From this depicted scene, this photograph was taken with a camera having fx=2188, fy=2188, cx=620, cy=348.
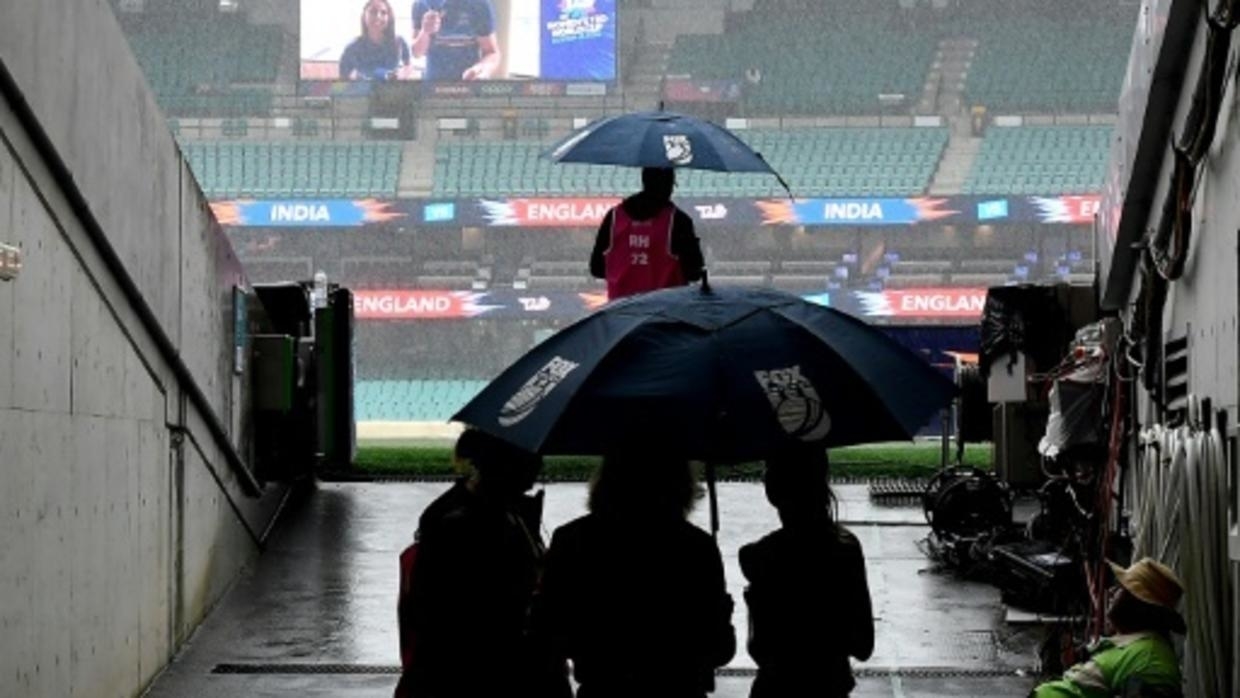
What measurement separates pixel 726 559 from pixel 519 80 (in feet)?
138

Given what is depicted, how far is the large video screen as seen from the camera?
52.8m

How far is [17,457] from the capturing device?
20.8 feet

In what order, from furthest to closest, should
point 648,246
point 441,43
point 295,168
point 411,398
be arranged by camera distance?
point 441,43 → point 295,168 → point 411,398 → point 648,246

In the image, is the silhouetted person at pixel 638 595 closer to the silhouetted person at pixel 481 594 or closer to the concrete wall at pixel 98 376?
the silhouetted person at pixel 481 594

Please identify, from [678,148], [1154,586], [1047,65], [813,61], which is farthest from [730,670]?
[813,61]

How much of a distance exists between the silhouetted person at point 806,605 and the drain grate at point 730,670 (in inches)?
176

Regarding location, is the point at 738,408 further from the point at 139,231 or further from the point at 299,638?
the point at 299,638

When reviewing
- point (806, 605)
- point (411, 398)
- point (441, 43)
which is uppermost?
point (441, 43)

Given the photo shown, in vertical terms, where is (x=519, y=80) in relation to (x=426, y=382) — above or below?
above

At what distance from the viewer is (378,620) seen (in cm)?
997

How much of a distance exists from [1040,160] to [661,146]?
4350 cm

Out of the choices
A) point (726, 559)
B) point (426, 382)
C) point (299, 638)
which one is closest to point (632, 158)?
point (299, 638)

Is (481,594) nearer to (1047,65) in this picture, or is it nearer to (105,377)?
(105,377)

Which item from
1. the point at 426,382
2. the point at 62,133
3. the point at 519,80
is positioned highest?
the point at 519,80
